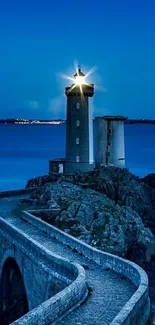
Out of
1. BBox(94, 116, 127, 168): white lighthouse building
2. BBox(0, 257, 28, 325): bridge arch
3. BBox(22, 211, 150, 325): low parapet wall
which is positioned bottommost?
BBox(0, 257, 28, 325): bridge arch

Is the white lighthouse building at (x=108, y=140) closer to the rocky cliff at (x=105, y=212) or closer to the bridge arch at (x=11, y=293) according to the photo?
the rocky cliff at (x=105, y=212)

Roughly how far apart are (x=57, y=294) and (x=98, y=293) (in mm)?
2087

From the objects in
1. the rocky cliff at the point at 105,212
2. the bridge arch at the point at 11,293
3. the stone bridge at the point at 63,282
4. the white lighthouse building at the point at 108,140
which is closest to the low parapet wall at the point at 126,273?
the stone bridge at the point at 63,282

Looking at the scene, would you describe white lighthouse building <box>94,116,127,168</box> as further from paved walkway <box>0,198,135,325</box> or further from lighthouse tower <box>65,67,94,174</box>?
paved walkway <box>0,198,135,325</box>

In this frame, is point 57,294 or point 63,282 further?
point 63,282

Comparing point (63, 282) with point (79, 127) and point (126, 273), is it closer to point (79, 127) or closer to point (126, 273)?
point (126, 273)

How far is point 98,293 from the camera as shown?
46.2ft

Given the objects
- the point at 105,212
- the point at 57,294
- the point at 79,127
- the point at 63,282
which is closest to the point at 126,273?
the point at 63,282

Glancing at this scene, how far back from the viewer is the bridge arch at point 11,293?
20.2m

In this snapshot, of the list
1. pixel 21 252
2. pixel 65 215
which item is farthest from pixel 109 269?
pixel 65 215

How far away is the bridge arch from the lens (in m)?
20.2

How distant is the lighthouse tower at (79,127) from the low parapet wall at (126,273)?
59.5 feet

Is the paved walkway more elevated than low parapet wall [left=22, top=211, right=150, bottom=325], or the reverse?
low parapet wall [left=22, top=211, right=150, bottom=325]

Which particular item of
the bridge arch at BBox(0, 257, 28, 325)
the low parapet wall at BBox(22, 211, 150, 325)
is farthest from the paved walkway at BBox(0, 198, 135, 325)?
the bridge arch at BBox(0, 257, 28, 325)
